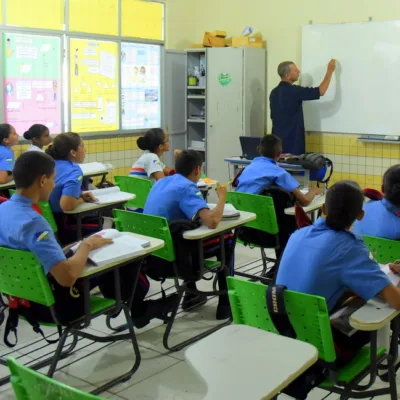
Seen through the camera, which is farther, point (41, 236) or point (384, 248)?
point (384, 248)

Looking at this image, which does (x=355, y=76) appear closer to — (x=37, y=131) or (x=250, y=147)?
(x=250, y=147)

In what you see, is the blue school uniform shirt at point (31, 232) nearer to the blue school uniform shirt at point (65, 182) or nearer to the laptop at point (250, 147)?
the blue school uniform shirt at point (65, 182)

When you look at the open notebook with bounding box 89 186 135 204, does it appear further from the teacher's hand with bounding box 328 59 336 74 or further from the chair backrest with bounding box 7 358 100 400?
the teacher's hand with bounding box 328 59 336 74

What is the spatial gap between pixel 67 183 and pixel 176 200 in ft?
2.80

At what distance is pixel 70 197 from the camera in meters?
→ 4.04

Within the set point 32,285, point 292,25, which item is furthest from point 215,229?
point 292,25

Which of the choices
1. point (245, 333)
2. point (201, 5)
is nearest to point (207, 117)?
point (201, 5)

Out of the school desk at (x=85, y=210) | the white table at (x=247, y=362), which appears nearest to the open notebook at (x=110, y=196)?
the school desk at (x=85, y=210)

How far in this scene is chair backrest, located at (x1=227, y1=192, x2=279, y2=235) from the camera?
4.12 meters

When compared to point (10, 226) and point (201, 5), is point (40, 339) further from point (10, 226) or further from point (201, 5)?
point (201, 5)

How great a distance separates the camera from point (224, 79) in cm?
763

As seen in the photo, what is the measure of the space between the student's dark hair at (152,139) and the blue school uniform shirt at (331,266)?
2.85 m

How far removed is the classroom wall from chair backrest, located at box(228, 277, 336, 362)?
484 cm

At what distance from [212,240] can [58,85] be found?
3856mm
